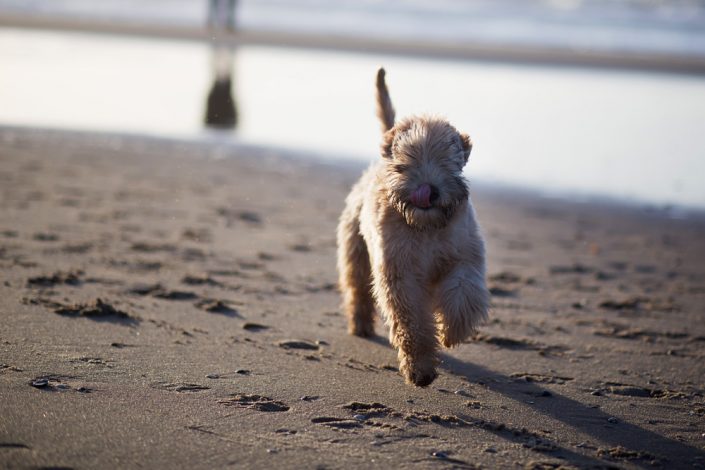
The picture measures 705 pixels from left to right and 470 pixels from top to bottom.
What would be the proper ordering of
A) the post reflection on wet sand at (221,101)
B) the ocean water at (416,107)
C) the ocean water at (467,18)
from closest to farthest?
1. the ocean water at (416,107)
2. the post reflection on wet sand at (221,101)
3. the ocean water at (467,18)

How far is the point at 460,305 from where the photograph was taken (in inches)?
187

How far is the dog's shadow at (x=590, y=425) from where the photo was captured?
3.98 m

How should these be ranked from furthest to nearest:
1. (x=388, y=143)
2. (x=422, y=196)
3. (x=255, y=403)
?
(x=388, y=143)
(x=422, y=196)
(x=255, y=403)

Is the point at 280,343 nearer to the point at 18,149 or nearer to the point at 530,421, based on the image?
the point at 530,421

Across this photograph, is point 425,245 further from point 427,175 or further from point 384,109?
point 384,109

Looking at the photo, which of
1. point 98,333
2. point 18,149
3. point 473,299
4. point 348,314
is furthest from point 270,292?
point 18,149

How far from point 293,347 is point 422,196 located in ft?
4.30

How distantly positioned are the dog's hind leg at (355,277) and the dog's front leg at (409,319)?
2.60 feet

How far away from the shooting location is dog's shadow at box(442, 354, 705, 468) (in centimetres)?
398

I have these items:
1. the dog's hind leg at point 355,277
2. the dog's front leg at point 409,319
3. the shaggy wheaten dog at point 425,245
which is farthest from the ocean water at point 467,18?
the dog's front leg at point 409,319

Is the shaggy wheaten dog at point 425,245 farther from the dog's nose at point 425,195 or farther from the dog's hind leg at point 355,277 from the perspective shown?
the dog's hind leg at point 355,277

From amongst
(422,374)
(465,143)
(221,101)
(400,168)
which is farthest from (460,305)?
(221,101)

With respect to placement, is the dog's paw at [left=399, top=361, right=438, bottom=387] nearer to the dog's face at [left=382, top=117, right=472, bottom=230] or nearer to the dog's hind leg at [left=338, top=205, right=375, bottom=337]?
the dog's face at [left=382, top=117, right=472, bottom=230]

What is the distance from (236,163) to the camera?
11641 mm
